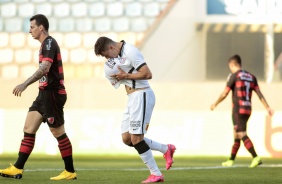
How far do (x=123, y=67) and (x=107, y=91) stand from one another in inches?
345

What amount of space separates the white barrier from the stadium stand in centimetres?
445

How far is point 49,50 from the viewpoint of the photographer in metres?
9.59

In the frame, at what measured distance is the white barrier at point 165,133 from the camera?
17.2 m

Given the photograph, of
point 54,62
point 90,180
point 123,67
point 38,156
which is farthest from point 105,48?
point 38,156

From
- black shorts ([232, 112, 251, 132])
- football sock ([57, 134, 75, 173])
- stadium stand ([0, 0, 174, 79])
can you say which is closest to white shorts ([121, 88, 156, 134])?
football sock ([57, 134, 75, 173])

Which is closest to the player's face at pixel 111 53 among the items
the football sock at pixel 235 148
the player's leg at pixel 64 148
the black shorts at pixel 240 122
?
the player's leg at pixel 64 148

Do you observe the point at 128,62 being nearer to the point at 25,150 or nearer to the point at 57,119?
the point at 57,119

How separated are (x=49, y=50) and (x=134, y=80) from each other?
1019mm

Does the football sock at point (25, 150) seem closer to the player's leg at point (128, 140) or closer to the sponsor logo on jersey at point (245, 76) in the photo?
the player's leg at point (128, 140)

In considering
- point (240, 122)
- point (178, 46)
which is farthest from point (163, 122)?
point (178, 46)

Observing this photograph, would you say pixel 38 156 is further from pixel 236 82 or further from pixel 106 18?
pixel 106 18

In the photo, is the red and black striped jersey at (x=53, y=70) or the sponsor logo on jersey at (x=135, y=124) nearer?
the sponsor logo on jersey at (x=135, y=124)

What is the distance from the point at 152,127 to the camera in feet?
56.8

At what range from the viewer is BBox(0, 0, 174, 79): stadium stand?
21875mm
